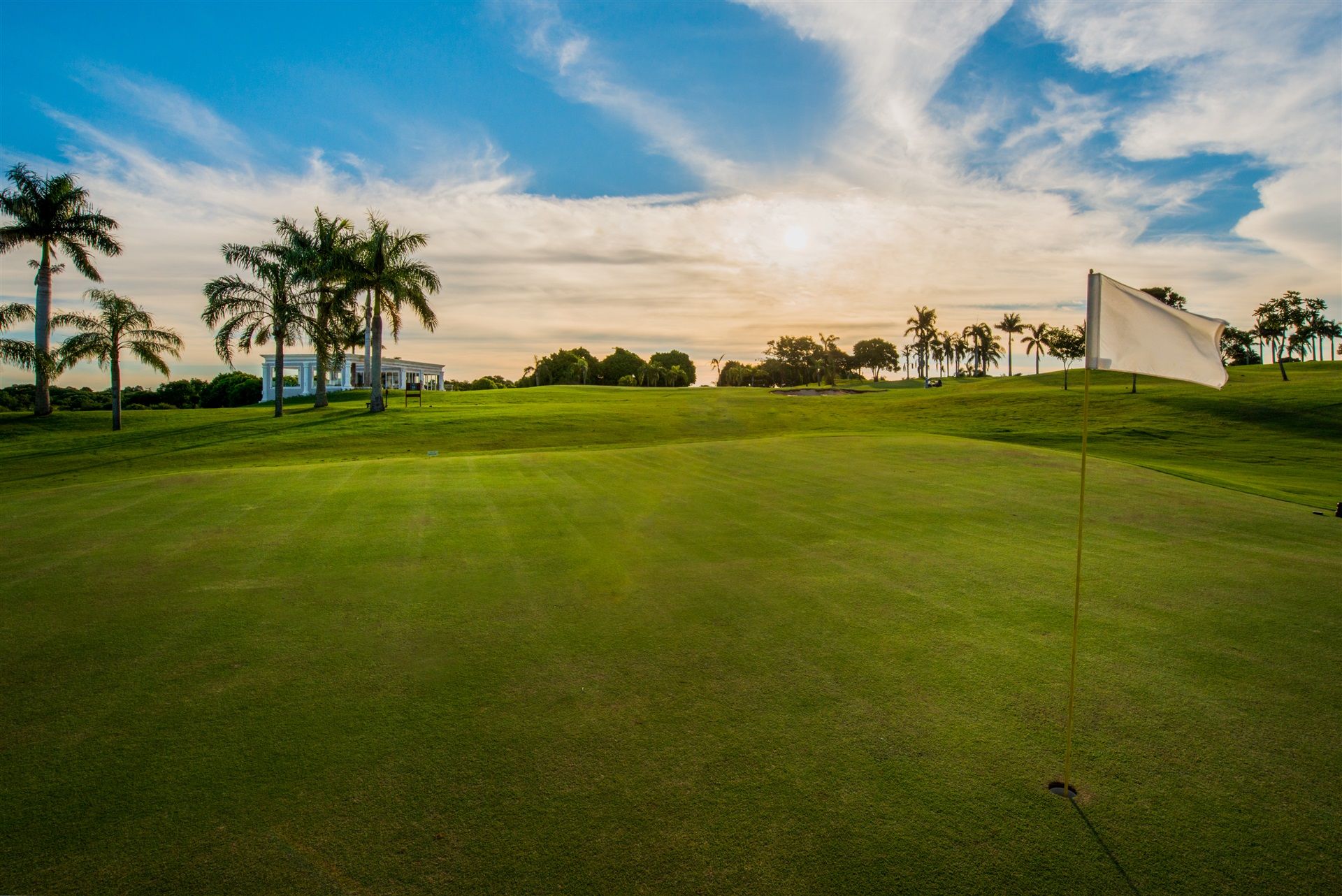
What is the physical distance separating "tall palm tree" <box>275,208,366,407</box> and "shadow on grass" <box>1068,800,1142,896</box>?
135 ft

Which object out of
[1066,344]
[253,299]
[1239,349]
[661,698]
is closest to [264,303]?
[253,299]

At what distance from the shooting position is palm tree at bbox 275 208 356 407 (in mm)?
37531

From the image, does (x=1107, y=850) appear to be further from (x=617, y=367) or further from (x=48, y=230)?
(x=617, y=367)

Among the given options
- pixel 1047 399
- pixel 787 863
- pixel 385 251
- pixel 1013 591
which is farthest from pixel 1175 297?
pixel 787 863

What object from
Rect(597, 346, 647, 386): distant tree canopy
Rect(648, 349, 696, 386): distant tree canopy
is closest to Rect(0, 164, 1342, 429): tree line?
Rect(597, 346, 647, 386): distant tree canopy

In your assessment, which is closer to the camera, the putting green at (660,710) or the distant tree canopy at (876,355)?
the putting green at (660,710)

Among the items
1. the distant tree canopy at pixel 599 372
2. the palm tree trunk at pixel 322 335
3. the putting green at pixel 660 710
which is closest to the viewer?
the putting green at pixel 660 710

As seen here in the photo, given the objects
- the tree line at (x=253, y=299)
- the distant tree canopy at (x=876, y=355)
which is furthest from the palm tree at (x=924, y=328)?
the tree line at (x=253, y=299)

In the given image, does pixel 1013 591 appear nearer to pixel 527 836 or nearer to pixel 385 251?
pixel 527 836

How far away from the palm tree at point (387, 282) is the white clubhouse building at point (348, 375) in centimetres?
2580

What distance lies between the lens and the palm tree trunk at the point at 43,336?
107ft

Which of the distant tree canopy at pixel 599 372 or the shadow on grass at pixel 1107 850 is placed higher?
the distant tree canopy at pixel 599 372

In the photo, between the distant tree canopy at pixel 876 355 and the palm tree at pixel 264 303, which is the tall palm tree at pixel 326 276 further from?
the distant tree canopy at pixel 876 355

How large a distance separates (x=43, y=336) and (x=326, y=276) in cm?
1434
